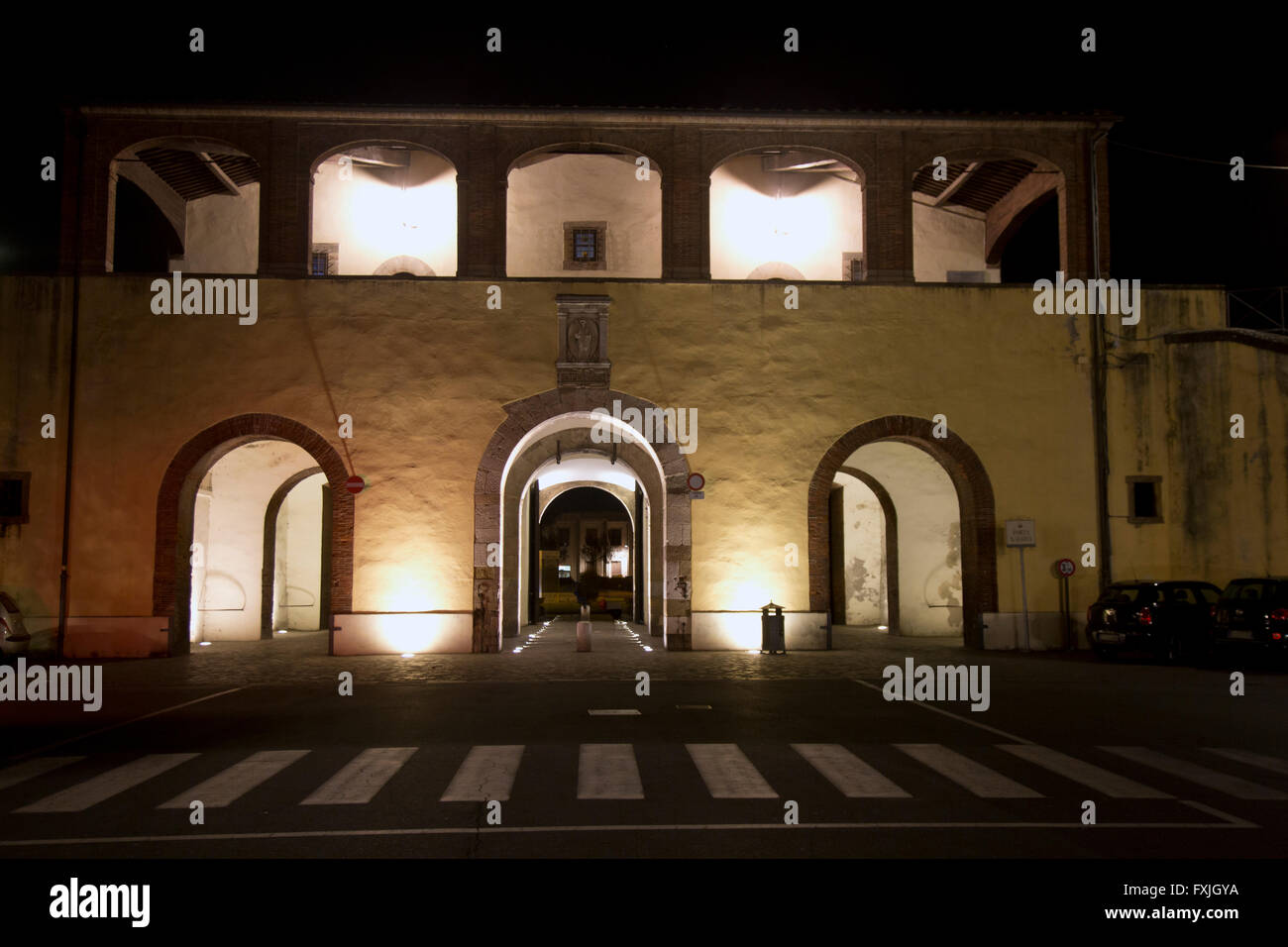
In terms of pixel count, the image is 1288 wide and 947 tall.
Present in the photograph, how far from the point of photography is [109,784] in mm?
7785

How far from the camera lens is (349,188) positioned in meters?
24.4

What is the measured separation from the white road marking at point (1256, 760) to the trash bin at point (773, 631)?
10.2 metres

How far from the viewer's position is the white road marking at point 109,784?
7.06 m

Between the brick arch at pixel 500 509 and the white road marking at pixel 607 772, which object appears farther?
the brick arch at pixel 500 509

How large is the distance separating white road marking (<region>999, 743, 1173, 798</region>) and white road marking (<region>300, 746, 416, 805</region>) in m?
5.15

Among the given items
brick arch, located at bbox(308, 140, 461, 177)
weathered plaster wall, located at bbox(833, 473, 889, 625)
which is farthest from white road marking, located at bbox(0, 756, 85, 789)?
weathered plaster wall, located at bbox(833, 473, 889, 625)

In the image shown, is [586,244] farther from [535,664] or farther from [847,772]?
[847,772]

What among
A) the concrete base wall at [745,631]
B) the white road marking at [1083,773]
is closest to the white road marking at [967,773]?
the white road marking at [1083,773]

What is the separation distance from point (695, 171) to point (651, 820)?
16.2 m

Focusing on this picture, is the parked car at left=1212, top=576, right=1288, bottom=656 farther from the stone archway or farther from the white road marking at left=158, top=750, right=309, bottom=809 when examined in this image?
the stone archway

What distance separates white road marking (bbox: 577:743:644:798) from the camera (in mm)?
7418

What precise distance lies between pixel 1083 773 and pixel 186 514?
16.8 m

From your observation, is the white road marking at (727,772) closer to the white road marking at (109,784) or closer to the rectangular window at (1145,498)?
the white road marking at (109,784)
